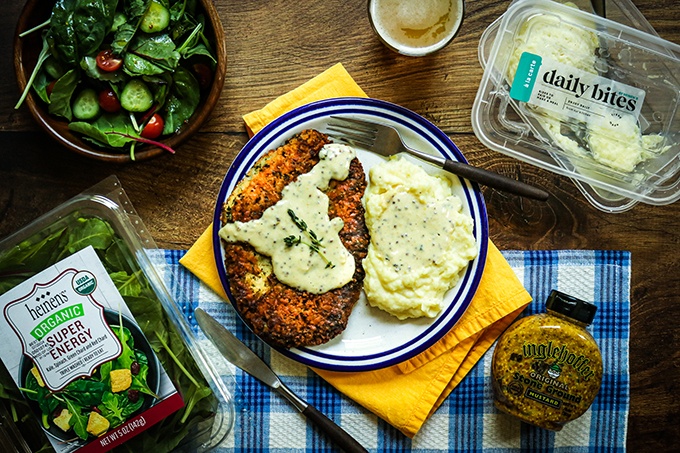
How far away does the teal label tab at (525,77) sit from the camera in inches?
97.2

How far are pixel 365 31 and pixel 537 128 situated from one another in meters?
0.81

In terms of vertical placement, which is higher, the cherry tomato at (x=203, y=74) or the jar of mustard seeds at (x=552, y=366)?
the cherry tomato at (x=203, y=74)

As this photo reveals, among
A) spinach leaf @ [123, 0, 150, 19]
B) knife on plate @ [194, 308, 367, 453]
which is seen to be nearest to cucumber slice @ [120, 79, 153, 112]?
spinach leaf @ [123, 0, 150, 19]

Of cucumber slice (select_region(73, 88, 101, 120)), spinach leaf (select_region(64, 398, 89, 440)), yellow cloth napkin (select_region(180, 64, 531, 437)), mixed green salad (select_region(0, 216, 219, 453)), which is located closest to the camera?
spinach leaf (select_region(64, 398, 89, 440))

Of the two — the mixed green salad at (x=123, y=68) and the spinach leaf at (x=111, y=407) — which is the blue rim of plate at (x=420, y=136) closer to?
the mixed green salad at (x=123, y=68)

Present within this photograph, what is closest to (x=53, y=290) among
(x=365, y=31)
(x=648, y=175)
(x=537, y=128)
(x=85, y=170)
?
(x=85, y=170)

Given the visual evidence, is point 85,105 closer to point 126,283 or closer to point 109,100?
point 109,100

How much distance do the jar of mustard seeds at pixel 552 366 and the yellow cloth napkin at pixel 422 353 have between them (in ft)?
0.45

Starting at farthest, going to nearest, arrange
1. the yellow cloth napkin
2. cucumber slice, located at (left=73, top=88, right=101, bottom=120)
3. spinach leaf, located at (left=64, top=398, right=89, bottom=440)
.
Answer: the yellow cloth napkin
cucumber slice, located at (left=73, top=88, right=101, bottom=120)
spinach leaf, located at (left=64, top=398, right=89, bottom=440)

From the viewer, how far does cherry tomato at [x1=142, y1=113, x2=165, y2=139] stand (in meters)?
2.45

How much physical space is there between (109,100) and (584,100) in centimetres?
185

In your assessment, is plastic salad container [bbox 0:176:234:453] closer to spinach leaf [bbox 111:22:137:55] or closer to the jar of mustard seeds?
spinach leaf [bbox 111:22:137:55]

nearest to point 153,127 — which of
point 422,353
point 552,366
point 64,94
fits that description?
point 64,94

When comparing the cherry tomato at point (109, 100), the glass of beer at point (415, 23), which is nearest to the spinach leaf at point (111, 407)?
the cherry tomato at point (109, 100)
